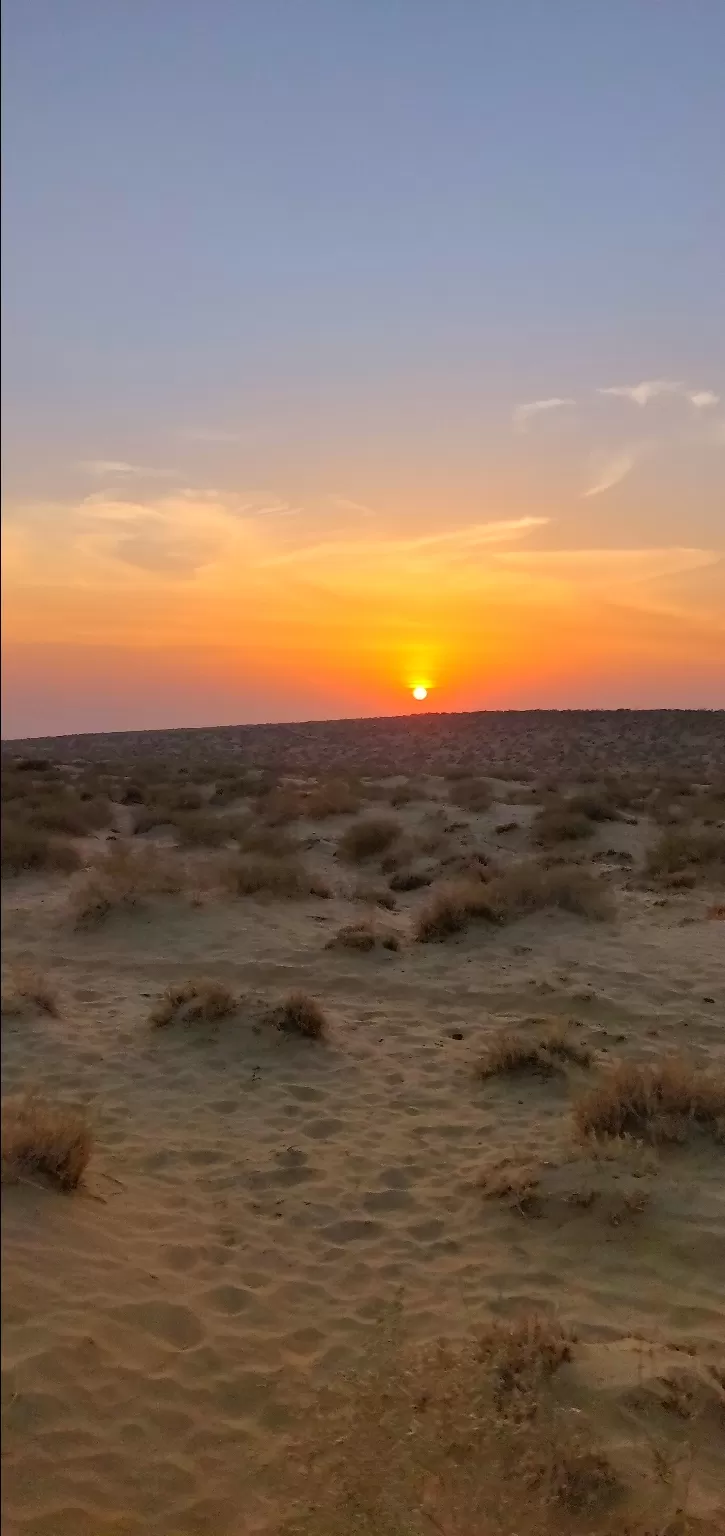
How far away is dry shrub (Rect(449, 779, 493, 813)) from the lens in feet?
75.1

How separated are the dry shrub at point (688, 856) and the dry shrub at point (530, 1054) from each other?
773 centimetres

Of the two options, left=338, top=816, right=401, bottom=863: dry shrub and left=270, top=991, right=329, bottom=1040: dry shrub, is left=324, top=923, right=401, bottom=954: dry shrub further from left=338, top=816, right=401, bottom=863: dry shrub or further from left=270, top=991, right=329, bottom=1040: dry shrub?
left=338, top=816, right=401, bottom=863: dry shrub

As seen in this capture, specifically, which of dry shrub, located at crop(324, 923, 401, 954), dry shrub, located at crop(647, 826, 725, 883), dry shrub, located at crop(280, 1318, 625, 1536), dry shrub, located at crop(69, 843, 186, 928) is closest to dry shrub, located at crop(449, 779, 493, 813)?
dry shrub, located at crop(647, 826, 725, 883)

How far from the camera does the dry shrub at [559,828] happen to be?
63.2 feet

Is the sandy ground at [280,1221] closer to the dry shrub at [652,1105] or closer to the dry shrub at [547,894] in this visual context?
the dry shrub at [652,1105]

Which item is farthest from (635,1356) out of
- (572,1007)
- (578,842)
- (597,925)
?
(578,842)

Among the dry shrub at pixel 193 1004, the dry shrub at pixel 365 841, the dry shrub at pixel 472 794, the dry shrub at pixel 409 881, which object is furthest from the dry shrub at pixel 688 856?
the dry shrub at pixel 193 1004

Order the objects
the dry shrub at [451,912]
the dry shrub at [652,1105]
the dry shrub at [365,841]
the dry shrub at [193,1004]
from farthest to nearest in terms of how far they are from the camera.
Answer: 1. the dry shrub at [365,841]
2. the dry shrub at [451,912]
3. the dry shrub at [193,1004]
4. the dry shrub at [652,1105]

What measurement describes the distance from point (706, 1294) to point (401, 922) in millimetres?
8068

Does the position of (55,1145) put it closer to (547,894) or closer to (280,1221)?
(280,1221)

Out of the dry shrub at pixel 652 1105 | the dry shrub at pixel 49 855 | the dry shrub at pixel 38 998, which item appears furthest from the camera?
the dry shrub at pixel 38 998

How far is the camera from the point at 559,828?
63.8 feet

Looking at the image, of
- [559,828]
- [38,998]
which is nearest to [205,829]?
[559,828]

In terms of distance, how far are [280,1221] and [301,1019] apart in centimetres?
307
